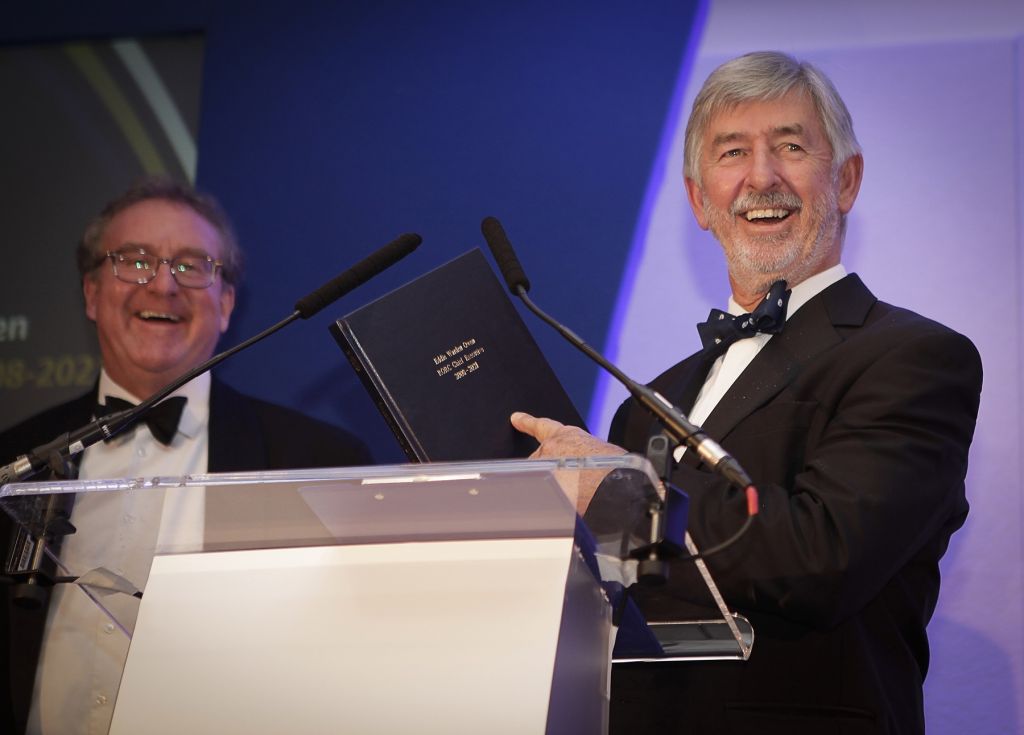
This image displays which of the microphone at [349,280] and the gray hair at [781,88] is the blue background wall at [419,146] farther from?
the microphone at [349,280]

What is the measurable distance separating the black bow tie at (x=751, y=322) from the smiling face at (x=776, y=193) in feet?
0.47

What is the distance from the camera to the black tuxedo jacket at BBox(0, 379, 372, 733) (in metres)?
3.15

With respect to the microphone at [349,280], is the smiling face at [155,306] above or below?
above

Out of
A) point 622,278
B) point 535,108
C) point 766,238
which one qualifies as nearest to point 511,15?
point 535,108

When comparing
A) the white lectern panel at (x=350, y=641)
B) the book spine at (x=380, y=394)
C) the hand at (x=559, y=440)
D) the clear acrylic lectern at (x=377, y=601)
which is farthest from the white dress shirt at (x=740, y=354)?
the white lectern panel at (x=350, y=641)

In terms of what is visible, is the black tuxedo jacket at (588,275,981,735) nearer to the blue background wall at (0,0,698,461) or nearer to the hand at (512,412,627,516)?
the hand at (512,412,627,516)

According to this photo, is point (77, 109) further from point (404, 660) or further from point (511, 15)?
point (404, 660)

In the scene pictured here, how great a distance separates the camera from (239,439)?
3.25 metres

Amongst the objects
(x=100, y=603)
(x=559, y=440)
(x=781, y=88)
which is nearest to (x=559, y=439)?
(x=559, y=440)

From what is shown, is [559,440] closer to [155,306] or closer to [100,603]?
[100,603]

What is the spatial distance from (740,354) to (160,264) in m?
1.64

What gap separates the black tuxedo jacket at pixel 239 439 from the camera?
315cm

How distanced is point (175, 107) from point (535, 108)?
114 centimetres

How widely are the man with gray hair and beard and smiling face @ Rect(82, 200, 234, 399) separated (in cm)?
129
